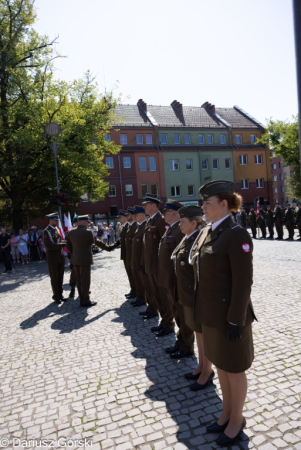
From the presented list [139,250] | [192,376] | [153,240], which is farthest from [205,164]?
[192,376]

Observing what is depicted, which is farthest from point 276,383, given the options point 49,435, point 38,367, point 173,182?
point 173,182

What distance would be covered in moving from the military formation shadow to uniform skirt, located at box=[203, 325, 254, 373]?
27.5 inches

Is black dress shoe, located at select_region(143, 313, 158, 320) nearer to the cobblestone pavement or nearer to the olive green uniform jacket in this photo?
the cobblestone pavement

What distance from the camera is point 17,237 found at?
19.7 m

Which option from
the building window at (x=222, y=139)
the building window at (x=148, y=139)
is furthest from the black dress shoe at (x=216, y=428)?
the building window at (x=222, y=139)

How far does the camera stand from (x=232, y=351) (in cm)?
277

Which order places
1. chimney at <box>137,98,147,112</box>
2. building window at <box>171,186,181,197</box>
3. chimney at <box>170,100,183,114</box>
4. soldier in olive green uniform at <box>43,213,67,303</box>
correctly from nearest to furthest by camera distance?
soldier in olive green uniform at <box>43,213,67,303</box> < building window at <box>171,186,181,197</box> < chimney at <box>137,98,147,112</box> < chimney at <box>170,100,183,114</box>

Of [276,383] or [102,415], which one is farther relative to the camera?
[276,383]

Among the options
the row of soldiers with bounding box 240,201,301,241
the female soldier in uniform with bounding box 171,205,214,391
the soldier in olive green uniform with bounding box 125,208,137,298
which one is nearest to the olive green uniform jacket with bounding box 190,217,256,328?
the female soldier in uniform with bounding box 171,205,214,391

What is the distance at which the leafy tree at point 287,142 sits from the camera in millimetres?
34953

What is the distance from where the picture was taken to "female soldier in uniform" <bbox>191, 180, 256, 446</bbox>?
2.69m

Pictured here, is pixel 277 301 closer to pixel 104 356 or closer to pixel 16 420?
pixel 104 356

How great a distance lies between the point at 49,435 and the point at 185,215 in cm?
270

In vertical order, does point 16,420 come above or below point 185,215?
below
